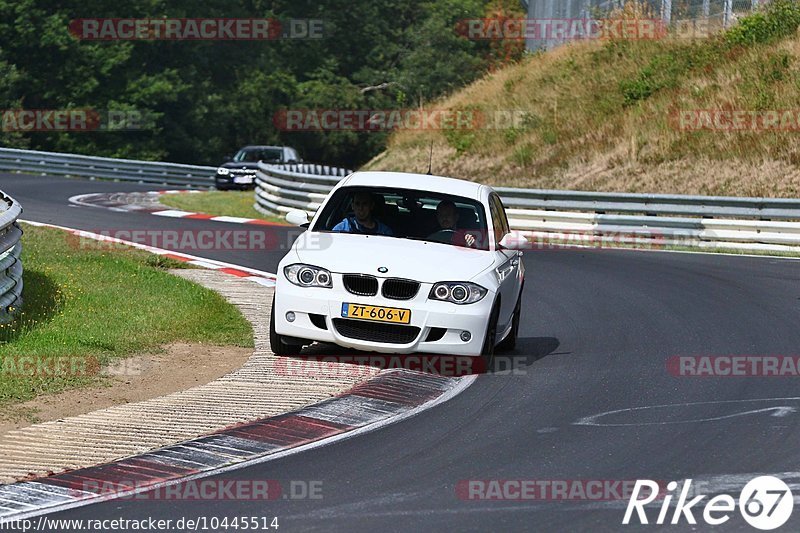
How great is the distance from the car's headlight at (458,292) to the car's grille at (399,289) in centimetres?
15

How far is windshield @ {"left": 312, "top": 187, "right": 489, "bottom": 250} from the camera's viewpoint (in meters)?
11.6

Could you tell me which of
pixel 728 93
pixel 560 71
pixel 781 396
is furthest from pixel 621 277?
pixel 560 71

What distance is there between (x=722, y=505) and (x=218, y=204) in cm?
2494

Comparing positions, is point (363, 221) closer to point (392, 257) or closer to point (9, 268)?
point (392, 257)

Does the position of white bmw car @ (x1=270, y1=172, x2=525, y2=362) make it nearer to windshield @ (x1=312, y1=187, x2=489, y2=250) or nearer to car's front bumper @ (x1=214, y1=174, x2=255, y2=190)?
windshield @ (x1=312, y1=187, x2=489, y2=250)

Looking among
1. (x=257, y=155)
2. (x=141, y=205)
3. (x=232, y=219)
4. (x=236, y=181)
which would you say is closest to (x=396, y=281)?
(x=232, y=219)

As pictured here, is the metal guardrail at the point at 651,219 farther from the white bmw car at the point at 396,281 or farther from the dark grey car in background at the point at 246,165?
the dark grey car in background at the point at 246,165

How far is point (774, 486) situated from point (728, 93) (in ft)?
88.0

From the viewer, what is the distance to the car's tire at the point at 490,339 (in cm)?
1073

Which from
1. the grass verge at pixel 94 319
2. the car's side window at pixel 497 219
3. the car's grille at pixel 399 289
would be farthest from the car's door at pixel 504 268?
the grass verge at pixel 94 319

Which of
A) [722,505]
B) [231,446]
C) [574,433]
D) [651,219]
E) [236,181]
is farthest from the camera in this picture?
[236,181]

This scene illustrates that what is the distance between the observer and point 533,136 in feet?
114

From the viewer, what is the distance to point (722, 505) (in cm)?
667

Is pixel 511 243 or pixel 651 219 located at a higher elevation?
pixel 511 243
